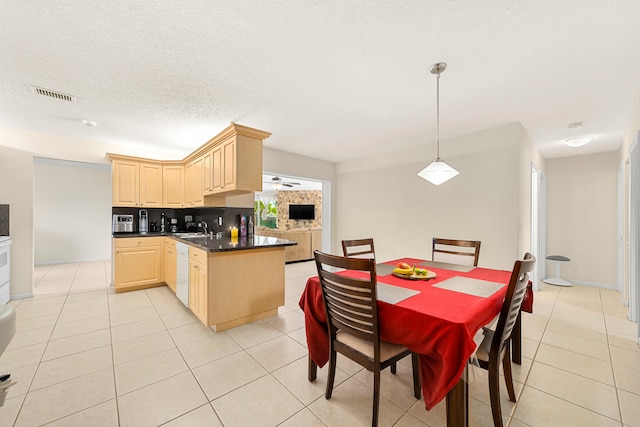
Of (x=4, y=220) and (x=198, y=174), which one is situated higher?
(x=198, y=174)

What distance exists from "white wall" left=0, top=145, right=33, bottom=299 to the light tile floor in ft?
2.57

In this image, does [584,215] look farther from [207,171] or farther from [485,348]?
[207,171]

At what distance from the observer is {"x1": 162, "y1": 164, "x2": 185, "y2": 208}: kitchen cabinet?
465 cm

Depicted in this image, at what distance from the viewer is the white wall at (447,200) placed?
3.34 meters

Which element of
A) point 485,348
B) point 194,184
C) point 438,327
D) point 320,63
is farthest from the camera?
point 194,184

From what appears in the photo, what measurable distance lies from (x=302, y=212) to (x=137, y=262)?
15.0 ft

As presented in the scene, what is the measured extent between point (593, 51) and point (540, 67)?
0.30 metres

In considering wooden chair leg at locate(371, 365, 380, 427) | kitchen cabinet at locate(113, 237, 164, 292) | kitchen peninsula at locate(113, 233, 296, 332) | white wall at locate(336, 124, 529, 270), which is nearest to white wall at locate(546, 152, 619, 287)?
white wall at locate(336, 124, 529, 270)

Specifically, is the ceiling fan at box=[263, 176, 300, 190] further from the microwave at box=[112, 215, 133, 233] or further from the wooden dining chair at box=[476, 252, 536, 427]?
the wooden dining chair at box=[476, 252, 536, 427]

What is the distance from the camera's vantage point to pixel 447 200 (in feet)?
12.8

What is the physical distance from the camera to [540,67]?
212 cm

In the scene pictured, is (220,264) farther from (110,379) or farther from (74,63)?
(74,63)

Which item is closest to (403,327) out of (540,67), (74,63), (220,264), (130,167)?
(220,264)

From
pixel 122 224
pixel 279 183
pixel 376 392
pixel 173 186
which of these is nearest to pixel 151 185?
pixel 173 186
